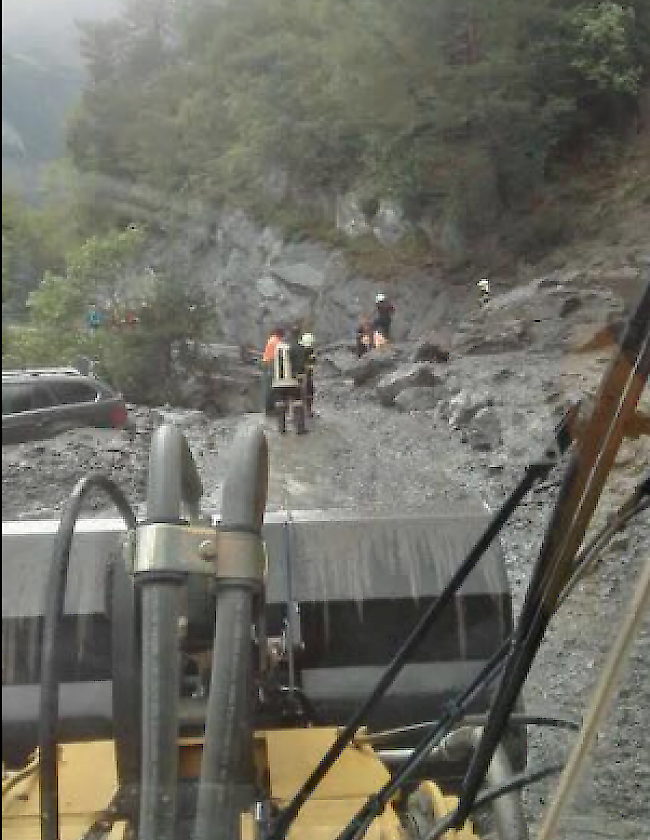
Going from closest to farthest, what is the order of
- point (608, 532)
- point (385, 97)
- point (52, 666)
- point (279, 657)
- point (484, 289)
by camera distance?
1. point (52, 666)
2. point (608, 532)
3. point (385, 97)
4. point (484, 289)
5. point (279, 657)

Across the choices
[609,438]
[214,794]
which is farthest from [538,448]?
[214,794]

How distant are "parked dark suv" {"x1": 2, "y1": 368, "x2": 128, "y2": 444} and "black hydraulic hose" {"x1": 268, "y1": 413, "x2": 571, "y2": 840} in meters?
0.54

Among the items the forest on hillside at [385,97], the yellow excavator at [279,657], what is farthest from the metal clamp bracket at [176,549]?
the forest on hillside at [385,97]

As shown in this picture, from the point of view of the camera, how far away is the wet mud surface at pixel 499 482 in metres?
1.42

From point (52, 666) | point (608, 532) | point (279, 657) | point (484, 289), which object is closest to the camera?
point (52, 666)

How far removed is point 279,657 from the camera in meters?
1.78

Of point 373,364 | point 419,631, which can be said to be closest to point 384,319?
point 373,364

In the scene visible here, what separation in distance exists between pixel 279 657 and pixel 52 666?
0.58 metres

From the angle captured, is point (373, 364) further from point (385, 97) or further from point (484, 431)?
point (385, 97)

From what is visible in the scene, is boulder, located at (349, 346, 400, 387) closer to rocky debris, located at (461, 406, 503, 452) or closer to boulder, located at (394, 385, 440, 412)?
boulder, located at (394, 385, 440, 412)

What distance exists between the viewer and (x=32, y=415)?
49.1 inches

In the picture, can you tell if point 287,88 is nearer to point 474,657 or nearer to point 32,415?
point 32,415

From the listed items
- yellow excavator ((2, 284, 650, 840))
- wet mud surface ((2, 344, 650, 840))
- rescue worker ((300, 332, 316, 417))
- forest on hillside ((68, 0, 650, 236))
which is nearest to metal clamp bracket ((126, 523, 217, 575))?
yellow excavator ((2, 284, 650, 840))

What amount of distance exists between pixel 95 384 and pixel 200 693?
0.45 m
